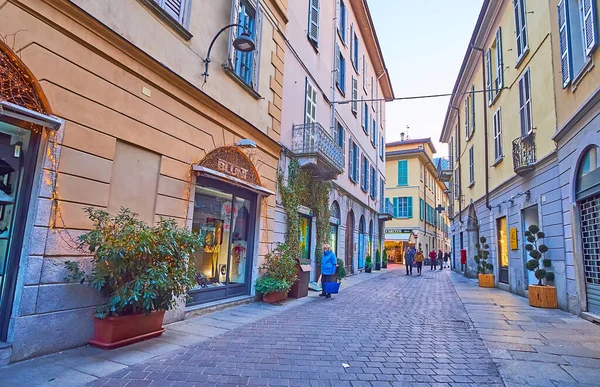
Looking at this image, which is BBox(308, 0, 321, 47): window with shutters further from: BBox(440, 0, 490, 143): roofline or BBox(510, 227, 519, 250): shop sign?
BBox(510, 227, 519, 250): shop sign

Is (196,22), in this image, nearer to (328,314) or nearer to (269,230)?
(269,230)

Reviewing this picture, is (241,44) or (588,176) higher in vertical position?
(241,44)

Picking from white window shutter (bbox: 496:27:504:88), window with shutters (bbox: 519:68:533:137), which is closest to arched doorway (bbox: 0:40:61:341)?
window with shutters (bbox: 519:68:533:137)

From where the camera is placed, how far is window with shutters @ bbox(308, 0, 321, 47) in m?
13.3

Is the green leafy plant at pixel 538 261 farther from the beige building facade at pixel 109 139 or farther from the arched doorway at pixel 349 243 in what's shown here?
the arched doorway at pixel 349 243

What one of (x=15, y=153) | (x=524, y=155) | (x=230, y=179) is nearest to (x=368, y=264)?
(x=524, y=155)

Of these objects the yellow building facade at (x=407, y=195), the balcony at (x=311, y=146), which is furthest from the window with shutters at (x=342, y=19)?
the yellow building facade at (x=407, y=195)

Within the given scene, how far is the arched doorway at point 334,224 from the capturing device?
15594 millimetres

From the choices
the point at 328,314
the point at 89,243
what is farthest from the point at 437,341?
the point at 89,243

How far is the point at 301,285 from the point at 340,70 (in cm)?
1106

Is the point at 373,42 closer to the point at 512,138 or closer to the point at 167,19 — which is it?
the point at 512,138

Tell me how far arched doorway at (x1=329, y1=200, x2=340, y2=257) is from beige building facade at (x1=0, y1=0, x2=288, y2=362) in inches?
266

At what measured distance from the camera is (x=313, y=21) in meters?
13.7

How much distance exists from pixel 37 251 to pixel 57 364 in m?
1.30
